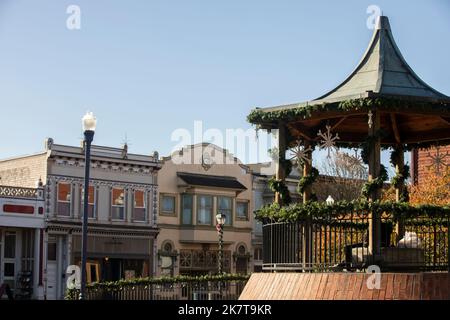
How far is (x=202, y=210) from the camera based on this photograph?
65812 mm

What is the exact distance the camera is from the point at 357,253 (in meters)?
19.9

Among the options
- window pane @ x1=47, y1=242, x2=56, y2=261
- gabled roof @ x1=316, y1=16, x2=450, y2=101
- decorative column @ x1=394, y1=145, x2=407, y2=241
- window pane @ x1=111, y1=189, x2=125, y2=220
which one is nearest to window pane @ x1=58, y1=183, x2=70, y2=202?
window pane @ x1=47, y1=242, x2=56, y2=261

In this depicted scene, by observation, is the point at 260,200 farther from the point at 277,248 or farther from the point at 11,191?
the point at 277,248

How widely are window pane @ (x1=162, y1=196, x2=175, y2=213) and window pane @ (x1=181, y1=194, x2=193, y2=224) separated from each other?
66 centimetres

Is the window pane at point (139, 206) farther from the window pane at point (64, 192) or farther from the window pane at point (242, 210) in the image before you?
the window pane at point (242, 210)

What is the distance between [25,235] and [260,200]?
60.9 ft

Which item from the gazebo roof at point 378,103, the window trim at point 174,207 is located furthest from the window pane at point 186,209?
the gazebo roof at point 378,103

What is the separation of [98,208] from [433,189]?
25.1 metres

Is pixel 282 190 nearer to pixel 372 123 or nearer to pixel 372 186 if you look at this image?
pixel 372 186

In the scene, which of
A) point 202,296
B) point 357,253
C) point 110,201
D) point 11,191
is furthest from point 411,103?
point 110,201

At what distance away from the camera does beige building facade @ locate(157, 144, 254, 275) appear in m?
64.5

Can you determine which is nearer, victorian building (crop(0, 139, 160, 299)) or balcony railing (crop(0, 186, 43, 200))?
balcony railing (crop(0, 186, 43, 200))

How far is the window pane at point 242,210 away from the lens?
68.4m

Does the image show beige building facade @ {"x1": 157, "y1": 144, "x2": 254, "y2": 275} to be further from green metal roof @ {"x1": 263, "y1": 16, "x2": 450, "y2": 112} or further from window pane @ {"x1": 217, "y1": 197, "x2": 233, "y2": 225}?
green metal roof @ {"x1": 263, "y1": 16, "x2": 450, "y2": 112}
